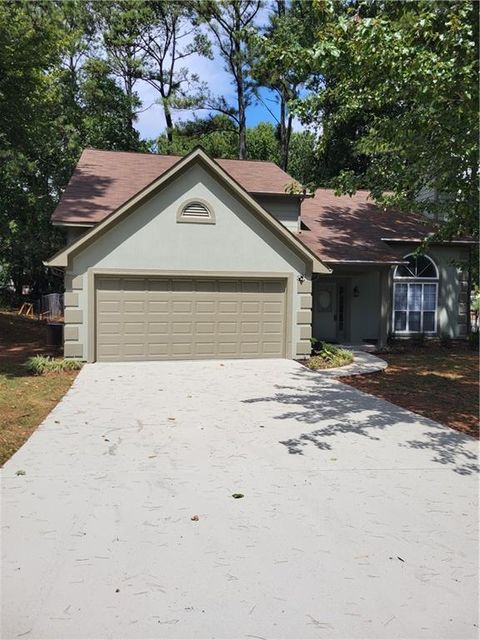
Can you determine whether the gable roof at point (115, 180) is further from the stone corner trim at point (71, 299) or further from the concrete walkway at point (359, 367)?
the concrete walkway at point (359, 367)

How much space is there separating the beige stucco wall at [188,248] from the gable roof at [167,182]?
0.17 metres

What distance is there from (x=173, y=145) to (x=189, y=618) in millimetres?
31229

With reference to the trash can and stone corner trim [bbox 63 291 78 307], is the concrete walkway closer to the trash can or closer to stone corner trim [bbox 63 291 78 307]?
stone corner trim [bbox 63 291 78 307]

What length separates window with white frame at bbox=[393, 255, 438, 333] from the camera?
60.3ft

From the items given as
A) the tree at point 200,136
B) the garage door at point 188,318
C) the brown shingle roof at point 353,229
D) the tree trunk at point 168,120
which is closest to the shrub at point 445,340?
the brown shingle roof at point 353,229

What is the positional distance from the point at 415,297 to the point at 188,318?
8929 millimetres

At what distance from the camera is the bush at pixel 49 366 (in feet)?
38.9

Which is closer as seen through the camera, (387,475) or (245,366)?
(387,475)

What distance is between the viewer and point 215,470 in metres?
5.58

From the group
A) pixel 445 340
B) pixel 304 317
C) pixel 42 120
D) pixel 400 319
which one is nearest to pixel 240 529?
pixel 304 317

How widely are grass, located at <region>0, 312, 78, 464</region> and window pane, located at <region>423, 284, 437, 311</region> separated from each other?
40.8 feet

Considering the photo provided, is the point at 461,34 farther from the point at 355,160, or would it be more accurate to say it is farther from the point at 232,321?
the point at 355,160

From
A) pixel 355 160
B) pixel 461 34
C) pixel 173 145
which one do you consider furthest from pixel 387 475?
pixel 173 145

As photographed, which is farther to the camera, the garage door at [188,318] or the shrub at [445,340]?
the shrub at [445,340]
